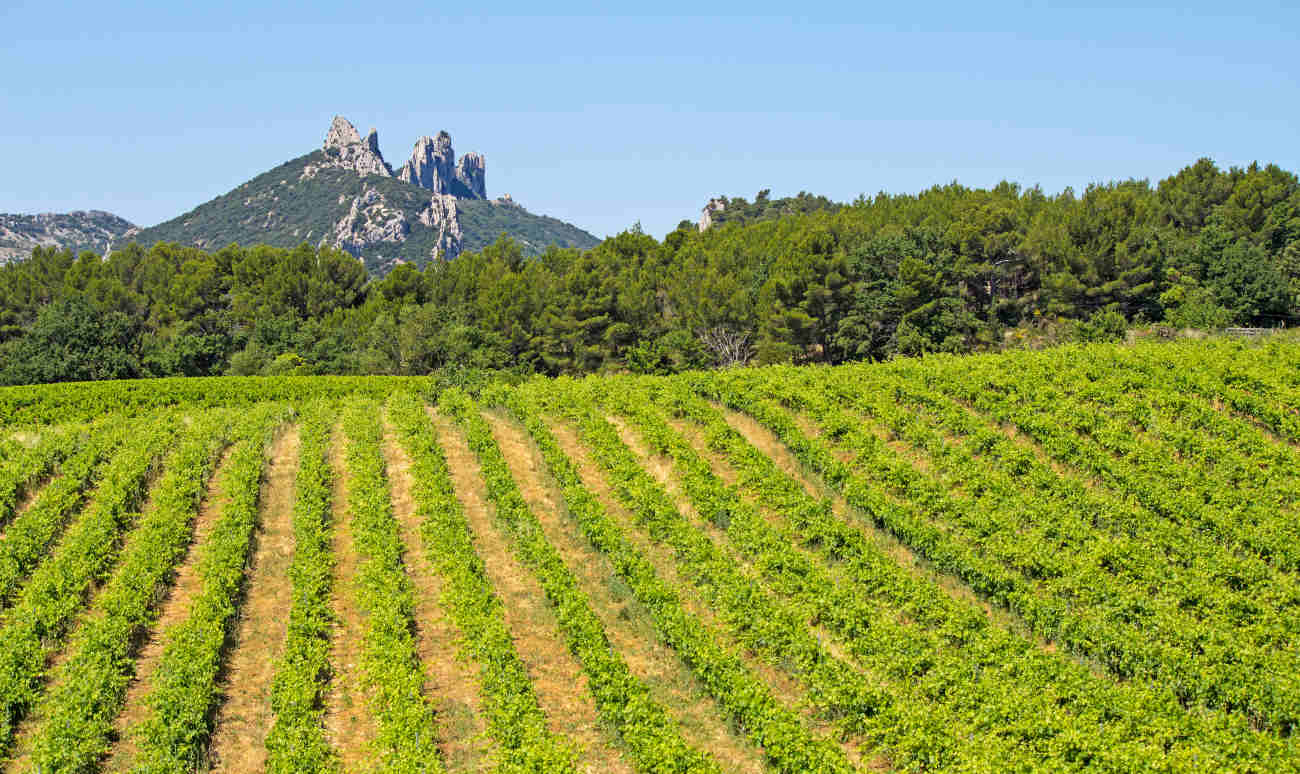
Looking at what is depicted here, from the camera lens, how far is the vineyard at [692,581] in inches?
559

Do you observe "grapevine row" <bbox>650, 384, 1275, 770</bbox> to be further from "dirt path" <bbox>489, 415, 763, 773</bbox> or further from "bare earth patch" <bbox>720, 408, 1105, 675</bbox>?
"dirt path" <bbox>489, 415, 763, 773</bbox>

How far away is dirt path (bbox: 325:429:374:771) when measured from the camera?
1463 cm

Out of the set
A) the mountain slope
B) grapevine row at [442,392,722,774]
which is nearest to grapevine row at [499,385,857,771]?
grapevine row at [442,392,722,774]

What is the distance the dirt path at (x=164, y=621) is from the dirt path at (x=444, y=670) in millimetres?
4752

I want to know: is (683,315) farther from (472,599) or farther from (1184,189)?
(472,599)

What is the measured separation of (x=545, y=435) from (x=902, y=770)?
17276 millimetres

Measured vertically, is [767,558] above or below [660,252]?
below

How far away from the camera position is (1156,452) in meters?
23.8

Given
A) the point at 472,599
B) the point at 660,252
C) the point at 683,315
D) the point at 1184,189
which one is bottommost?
the point at 472,599

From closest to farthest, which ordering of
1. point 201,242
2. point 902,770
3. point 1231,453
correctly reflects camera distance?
point 902,770
point 1231,453
point 201,242

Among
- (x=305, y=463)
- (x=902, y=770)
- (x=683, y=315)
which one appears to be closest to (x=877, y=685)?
(x=902, y=770)

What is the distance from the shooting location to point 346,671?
1673 centimetres

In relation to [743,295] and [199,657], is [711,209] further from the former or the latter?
[199,657]

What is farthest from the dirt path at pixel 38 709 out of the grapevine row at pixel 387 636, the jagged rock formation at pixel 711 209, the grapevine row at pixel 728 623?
the jagged rock formation at pixel 711 209
